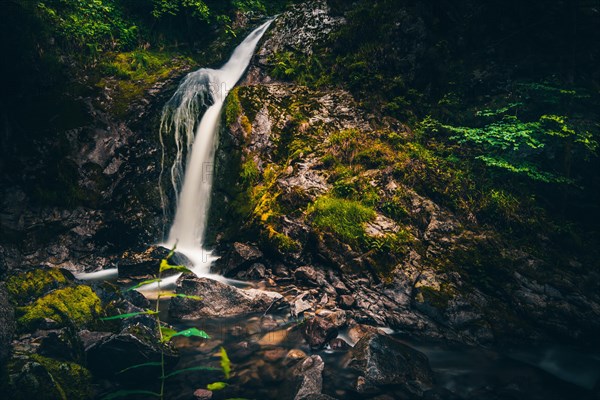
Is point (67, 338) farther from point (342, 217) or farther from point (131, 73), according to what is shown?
point (131, 73)

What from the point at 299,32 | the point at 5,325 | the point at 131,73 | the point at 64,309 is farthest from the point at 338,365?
the point at 299,32

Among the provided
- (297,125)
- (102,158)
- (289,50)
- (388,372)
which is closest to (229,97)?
(297,125)

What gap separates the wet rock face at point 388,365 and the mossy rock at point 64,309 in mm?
4662

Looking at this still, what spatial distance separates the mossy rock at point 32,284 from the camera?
5902mm

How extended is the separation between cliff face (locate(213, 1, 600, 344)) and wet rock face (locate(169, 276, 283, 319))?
0.97m

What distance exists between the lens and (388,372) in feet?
16.3

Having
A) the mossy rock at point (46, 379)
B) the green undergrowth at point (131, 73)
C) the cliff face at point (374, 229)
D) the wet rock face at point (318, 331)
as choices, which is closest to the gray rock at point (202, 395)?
the mossy rock at point (46, 379)

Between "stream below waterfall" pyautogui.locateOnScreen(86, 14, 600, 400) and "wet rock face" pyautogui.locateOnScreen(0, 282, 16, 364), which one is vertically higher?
"wet rock face" pyautogui.locateOnScreen(0, 282, 16, 364)

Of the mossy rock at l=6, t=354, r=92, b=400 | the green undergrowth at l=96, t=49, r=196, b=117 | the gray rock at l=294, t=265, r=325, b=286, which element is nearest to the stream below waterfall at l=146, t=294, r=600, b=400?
the gray rock at l=294, t=265, r=325, b=286

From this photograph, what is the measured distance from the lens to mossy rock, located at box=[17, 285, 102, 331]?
17.2 ft

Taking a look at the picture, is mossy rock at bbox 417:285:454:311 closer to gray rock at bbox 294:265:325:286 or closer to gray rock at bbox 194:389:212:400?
gray rock at bbox 294:265:325:286

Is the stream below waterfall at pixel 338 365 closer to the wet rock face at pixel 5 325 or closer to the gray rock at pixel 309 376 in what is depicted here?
the gray rock at pixel 309 376

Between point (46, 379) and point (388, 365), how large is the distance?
467 centimetres

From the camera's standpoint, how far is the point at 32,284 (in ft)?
20.4
